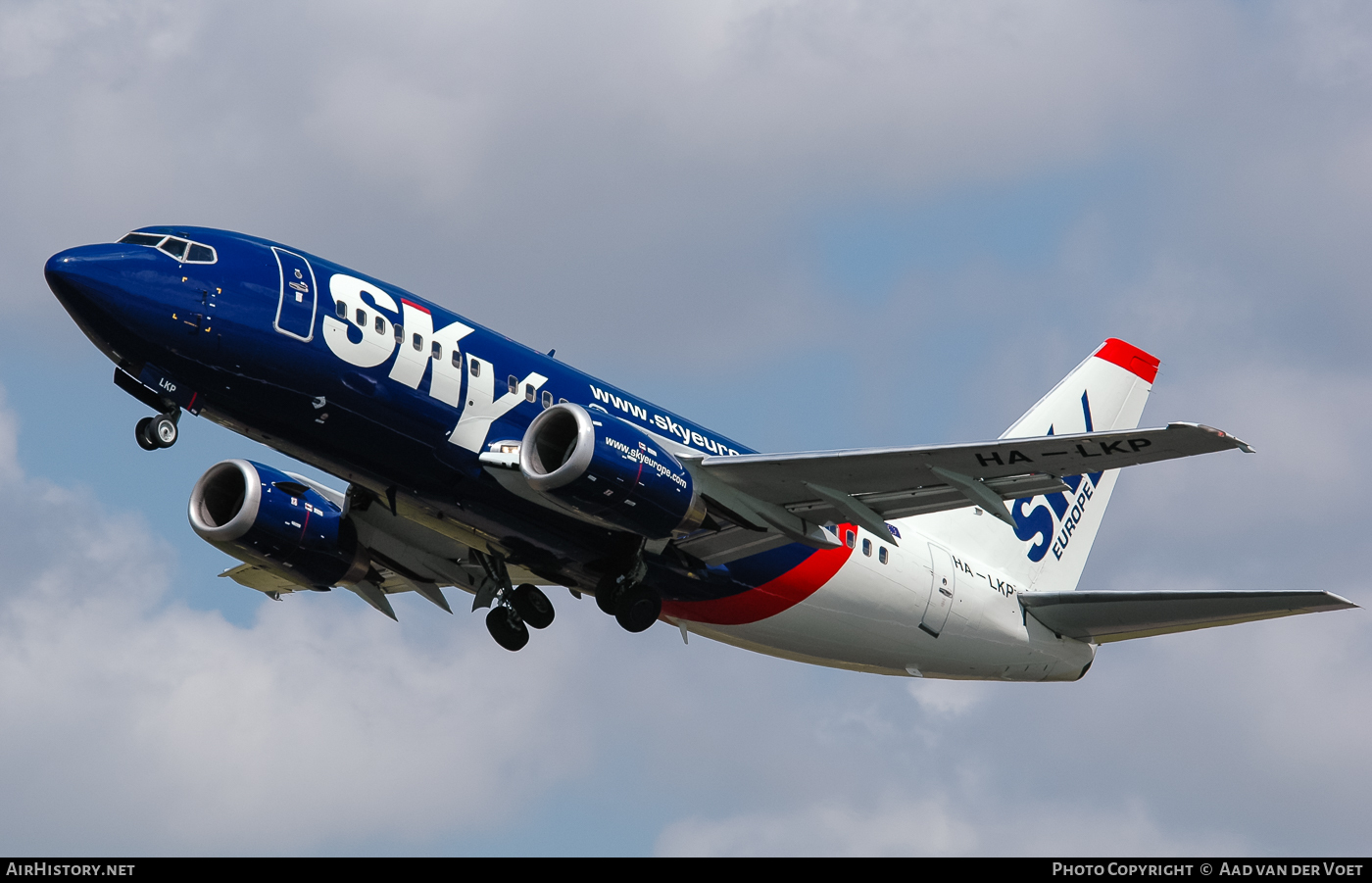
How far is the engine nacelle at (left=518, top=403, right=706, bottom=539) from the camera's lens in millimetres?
27797

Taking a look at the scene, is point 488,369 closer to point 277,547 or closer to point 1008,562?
point 277,547

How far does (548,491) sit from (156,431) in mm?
6387

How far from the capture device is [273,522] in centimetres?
3316

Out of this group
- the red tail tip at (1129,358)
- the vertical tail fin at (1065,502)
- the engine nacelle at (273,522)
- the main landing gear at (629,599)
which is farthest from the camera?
the red tail tip at (1129,358)

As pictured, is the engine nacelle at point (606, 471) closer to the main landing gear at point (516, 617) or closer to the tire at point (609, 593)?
the tire at point (609, 593)

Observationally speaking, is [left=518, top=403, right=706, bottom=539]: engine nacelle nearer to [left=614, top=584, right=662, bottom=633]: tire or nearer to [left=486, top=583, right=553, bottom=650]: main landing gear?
[left=614, top=584, right=662, bottom=633]: tire

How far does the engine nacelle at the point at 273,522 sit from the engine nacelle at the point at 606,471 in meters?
7.18

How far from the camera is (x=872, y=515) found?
30.5 meters

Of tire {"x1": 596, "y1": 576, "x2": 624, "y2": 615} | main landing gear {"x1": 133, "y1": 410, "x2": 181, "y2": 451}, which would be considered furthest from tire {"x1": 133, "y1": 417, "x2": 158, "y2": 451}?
tire {"x1": 596, "y1": 576, "x2": 624, "y2": 615}

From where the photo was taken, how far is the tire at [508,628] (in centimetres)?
3434

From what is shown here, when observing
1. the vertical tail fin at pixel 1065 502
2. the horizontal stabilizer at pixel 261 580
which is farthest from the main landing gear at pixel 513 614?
the vertical tail fin at pixel 1065 502

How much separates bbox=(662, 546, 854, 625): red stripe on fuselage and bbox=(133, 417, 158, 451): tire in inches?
425
